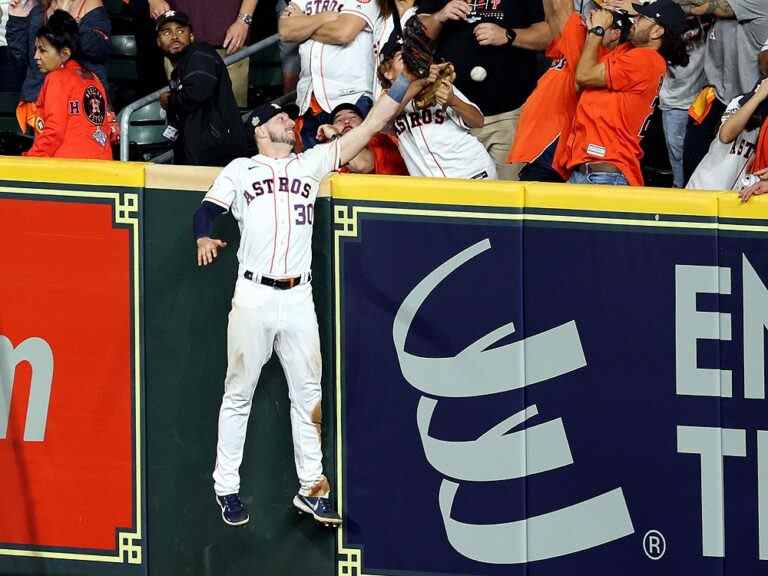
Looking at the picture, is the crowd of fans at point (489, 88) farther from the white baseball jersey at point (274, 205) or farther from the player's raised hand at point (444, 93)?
the white baseball jersey at point (274, 205)

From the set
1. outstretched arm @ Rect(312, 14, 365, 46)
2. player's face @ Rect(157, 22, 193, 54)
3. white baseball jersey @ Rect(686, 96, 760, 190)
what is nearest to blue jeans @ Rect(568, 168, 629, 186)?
white baseball jersey @ Rect(686, 96, 760, 190)

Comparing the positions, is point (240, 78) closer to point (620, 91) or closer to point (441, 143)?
point (441, 143)

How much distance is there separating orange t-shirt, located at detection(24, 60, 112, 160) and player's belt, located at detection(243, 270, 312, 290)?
2.15 m

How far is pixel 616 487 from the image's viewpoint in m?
9.87

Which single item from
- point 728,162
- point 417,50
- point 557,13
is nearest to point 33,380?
point 417,50

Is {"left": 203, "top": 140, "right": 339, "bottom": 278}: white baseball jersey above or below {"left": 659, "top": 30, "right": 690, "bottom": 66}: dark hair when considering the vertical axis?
below

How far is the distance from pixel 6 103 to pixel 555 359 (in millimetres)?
5879

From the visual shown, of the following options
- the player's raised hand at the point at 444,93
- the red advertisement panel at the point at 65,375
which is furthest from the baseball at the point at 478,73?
the red advertisement panel at the point at 65,375

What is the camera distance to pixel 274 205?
9695 mm

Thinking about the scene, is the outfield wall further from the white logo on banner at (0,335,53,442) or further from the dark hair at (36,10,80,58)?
the dark hair at (36,10,80,58)

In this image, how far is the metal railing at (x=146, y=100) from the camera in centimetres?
1185

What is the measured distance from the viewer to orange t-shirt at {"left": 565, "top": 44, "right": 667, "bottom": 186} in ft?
33.9

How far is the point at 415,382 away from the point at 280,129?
1544 mm

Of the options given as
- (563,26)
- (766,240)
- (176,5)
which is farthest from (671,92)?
(176,5)
